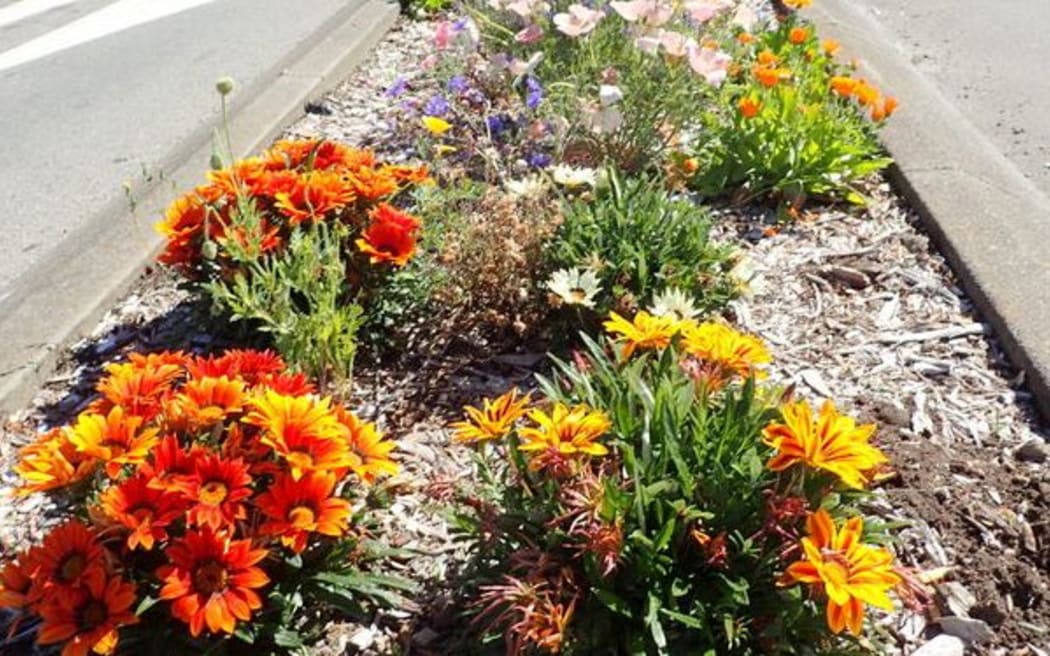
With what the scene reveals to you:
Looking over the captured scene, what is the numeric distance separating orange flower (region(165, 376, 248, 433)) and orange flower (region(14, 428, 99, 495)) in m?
0.17

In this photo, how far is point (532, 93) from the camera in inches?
154

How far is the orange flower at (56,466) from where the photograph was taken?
→ 180 centimetres

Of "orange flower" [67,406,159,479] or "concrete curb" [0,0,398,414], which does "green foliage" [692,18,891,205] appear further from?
"orange flower" [67,406,159,479]

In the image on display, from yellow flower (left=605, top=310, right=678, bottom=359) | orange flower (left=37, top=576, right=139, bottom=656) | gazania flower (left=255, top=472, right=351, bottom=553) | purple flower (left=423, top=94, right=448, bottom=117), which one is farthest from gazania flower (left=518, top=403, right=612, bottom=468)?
purple flower (left=423, top=94, right=448, bottom=117)

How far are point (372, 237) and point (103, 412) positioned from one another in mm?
1043

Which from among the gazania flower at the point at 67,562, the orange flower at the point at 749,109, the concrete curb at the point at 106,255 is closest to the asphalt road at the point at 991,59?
the orange flower at the point at 749,109

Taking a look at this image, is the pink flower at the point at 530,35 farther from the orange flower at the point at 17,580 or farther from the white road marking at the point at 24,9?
the white road marking at the point at 24,9

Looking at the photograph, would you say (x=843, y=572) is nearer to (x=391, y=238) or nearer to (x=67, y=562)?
(x=67, y=562)

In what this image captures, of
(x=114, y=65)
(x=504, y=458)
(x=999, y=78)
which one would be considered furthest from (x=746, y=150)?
(x=114, y=65)

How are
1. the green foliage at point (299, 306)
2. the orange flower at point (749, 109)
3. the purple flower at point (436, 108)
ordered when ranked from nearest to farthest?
1. the green foliage at point (299, 306)
2. the orange flower at point (749, 109)
3. the purple flower at point (436, 108)

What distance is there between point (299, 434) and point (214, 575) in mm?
287

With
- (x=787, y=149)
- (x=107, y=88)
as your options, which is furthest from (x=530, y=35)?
(x=107, y=88)

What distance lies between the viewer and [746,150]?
372 cm

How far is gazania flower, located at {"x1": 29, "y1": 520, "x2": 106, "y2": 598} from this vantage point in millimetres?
1709
